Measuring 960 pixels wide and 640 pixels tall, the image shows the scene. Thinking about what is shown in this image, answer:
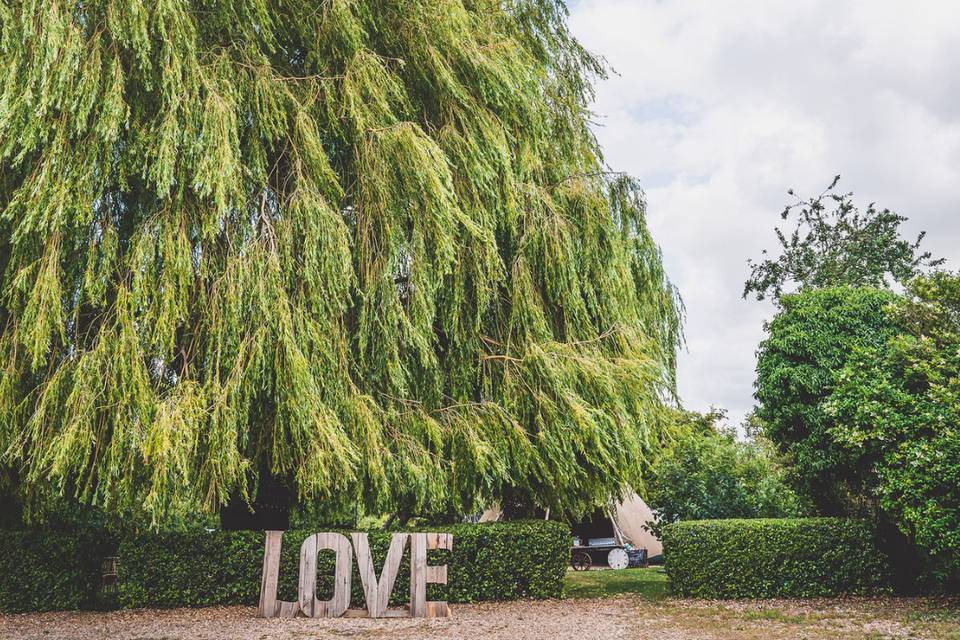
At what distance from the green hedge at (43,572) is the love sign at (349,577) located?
2.42m

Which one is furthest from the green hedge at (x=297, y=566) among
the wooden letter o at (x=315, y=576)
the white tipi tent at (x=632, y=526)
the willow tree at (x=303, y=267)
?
the white tipi tent at (x=632, y=526)

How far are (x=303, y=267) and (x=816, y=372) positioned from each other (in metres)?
6.81

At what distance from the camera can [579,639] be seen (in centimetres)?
673

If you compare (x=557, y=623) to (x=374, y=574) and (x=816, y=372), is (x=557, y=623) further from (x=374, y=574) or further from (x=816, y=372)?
(x=816, y=372)

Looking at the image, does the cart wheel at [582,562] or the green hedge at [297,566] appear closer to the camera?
the green hedge at [297,566]

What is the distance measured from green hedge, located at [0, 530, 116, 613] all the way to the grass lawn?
628 centimetres

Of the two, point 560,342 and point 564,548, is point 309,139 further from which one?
point 564,548

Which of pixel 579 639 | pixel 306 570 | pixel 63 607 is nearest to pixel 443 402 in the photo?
pixel 306 570

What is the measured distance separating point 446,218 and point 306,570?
164 inches

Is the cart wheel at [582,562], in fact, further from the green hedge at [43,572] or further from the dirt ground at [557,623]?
the green hedge at [43,572]

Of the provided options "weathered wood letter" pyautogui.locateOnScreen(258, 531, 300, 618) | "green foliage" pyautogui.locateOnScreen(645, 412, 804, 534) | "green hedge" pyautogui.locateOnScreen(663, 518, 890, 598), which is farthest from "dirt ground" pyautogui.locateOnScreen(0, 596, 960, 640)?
"green foliage" pyautogui.locateOnScreen(645, 412, 804, 534)

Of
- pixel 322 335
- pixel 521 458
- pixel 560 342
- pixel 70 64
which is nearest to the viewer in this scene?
pixel 70 64

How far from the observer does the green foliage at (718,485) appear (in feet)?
36.4

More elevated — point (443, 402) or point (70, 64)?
point (70, 64)
